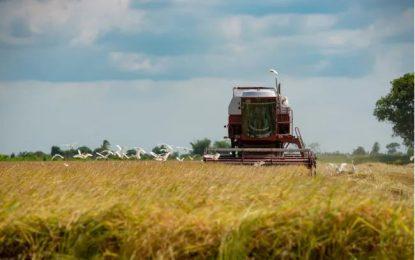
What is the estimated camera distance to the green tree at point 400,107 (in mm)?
58031

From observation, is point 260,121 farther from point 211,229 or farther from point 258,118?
point 211,229

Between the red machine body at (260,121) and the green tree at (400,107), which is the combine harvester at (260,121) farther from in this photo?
the green tree at (400,107)

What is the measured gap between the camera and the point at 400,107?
2325 inches

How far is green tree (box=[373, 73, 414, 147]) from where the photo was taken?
190 ft

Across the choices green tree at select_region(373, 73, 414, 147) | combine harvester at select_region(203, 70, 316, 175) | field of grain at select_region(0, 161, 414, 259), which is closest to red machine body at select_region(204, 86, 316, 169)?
combine harvester at select_region(203, 70, 316, 175)

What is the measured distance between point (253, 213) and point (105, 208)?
1330 mm

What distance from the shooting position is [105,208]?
22.2ft

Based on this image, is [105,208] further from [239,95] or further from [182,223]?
[239,95]

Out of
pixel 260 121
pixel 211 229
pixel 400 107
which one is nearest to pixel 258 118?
pixel 260 121

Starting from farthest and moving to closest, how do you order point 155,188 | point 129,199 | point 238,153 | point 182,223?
point 238,153, point 155,188, point 129,199, point 182,223

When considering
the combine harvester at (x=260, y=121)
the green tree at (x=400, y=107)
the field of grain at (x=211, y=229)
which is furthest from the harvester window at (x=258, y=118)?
the green tree at (x=400, y=107)

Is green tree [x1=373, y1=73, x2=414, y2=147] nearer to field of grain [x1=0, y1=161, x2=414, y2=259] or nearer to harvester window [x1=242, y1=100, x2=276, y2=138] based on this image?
harvester window [x1=242, y1=100, x2=276, y2=138]

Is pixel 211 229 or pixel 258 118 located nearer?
pixel 211 229

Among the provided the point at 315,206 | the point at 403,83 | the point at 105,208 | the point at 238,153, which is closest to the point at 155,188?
the point at 105,208
